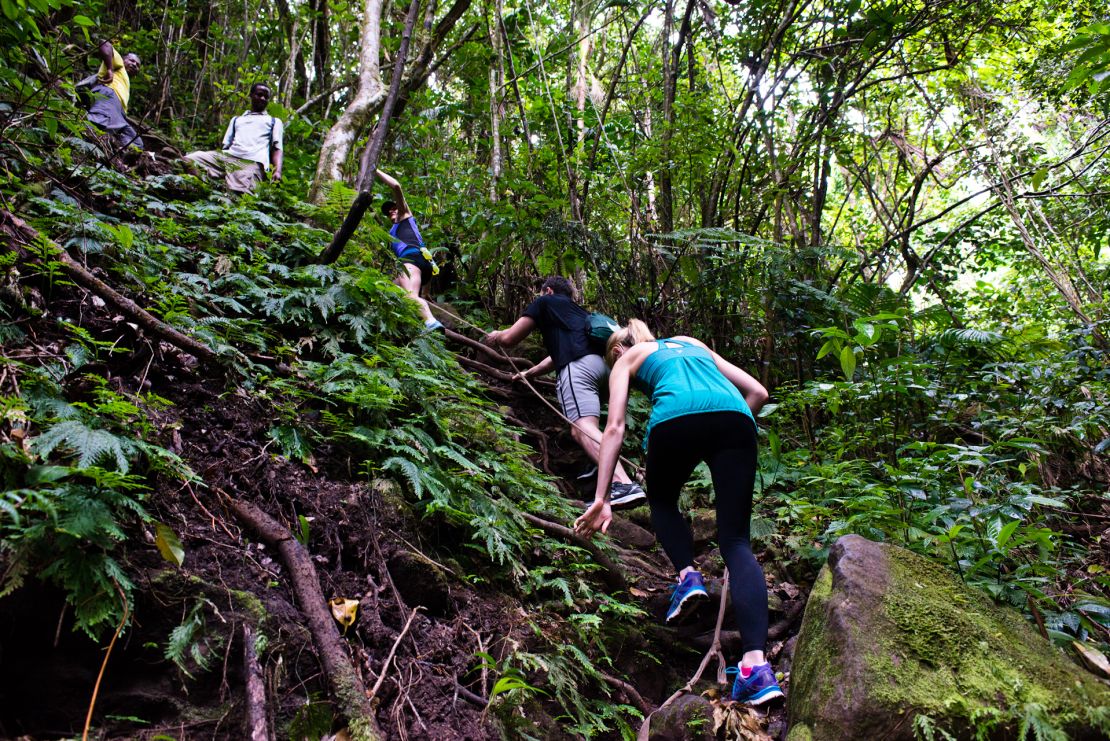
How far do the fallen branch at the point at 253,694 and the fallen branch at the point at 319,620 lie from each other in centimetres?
24

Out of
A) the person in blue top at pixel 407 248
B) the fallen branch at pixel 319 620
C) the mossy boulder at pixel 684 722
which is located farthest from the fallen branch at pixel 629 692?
the person in blue top at pixel 407 248

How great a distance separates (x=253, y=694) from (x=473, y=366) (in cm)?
491

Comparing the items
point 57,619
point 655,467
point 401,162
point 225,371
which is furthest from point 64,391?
point 401,162

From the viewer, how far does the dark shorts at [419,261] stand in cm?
698

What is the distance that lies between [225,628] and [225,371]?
5.59 ft

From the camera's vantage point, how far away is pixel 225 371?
11.2 ft

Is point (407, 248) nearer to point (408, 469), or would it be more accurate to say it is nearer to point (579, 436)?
point (579, 436)

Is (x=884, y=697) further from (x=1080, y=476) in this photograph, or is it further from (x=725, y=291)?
(x=725, y=291)

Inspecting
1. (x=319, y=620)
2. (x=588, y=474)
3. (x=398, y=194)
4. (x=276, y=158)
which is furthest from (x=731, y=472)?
(x=276, y=158)

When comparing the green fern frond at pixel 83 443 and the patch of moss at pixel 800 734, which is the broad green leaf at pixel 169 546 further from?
the patch of moss at pixel 800 734

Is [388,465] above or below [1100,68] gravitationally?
below

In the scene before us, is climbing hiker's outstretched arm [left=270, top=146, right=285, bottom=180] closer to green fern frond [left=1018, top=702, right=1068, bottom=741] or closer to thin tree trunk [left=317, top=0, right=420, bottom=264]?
thin tree trunk [left=317, top=0, right=420, bottom=264]

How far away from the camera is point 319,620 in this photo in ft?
7.68

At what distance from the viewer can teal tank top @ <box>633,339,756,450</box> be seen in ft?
11.6
